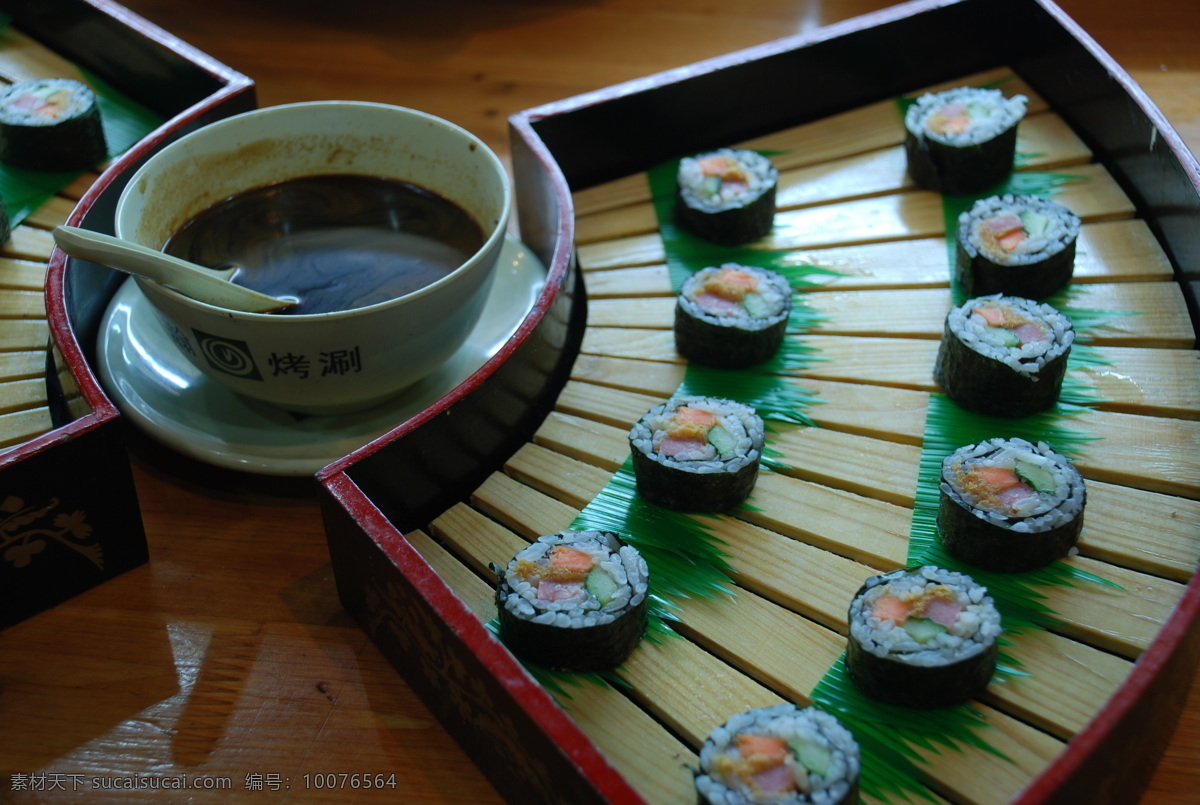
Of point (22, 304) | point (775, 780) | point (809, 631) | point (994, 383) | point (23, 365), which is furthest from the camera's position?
point (22, 304)

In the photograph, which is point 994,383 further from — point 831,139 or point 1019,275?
point 831,139

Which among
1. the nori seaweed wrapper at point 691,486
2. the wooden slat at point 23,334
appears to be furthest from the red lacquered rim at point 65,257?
the nori seaweed wrapper at point 691,486

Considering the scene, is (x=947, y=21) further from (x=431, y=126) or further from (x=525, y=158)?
(x=431, y=126)

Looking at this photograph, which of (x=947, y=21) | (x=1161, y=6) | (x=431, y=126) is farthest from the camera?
(x=1161, y=6)

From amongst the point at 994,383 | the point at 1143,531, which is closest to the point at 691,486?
the point at 994,383

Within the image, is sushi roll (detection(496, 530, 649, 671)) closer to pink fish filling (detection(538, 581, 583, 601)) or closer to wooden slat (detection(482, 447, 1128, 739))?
pink fish filling (detection(538, 581, 583, 601))

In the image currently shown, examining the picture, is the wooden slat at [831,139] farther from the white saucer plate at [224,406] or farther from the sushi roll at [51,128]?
the sushi roll at [51,128]

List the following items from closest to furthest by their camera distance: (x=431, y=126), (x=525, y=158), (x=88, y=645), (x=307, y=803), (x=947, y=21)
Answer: (x=307, y=803) < (x=88, y=645) < (x=431, y=126) < (x=525, y=158) < (x=947, y=21)

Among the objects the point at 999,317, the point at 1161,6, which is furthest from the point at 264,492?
the point at 1161,6
